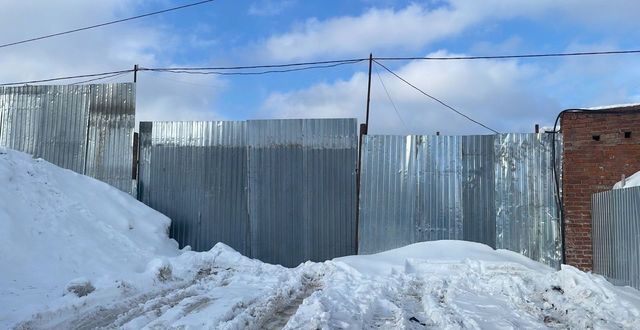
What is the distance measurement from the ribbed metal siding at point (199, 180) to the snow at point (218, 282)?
2.06 feet

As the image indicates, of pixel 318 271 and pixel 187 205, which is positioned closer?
pixel 318 271

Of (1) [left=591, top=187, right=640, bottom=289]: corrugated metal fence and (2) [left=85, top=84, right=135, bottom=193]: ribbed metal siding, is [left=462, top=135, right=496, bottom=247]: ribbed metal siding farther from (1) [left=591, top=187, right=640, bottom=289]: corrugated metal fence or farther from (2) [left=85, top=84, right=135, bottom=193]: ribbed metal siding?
(2) [left=85, top=84, right=135, bottom=193]: ribbed metal siding

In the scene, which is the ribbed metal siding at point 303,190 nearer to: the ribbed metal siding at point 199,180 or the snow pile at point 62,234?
the ribbed metal siding at point 199,180

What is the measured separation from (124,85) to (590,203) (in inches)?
434

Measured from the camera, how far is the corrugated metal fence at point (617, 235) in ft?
29.4

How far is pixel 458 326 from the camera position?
23.0 ft

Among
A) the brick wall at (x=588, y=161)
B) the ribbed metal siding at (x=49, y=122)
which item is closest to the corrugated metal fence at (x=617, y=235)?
the brick wall at (x=588, y=161)

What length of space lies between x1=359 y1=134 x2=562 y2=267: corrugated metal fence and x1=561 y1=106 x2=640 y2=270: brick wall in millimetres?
352

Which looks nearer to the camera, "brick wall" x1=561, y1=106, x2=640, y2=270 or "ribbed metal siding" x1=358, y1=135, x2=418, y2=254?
"brick wall" x1=561, y1=106, x2=640, y2=270

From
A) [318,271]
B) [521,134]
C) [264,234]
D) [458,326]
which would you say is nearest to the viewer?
[458,326]

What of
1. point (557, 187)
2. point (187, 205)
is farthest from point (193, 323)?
point (557, 187)

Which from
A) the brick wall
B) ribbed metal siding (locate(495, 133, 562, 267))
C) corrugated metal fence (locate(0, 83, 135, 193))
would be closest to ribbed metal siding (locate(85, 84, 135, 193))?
corrugated metal fence (locate(0, 83, 135, 193))

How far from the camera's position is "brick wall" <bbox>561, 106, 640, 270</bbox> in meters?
11.1

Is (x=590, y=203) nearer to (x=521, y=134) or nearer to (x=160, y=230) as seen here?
(x=521, y=134)
